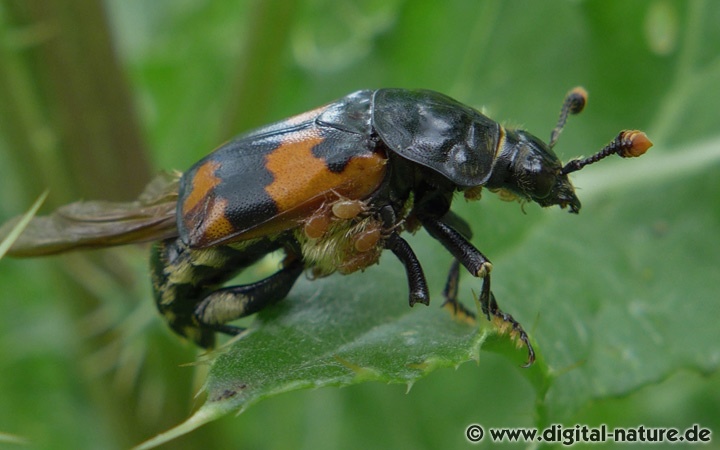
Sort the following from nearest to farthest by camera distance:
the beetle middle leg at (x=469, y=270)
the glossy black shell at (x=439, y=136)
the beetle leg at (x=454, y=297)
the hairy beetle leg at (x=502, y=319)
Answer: the hairy beetle leg at (x=502, y=319) → the beetle middle leg at (x=469, y=270) → the glossy black shell at (x=439, y=136) → the beetle leg at (x=454, y=297)

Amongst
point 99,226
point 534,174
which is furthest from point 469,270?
point 99,226

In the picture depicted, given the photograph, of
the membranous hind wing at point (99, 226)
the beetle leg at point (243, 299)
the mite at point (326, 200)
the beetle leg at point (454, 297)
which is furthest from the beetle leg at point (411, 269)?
the membranous hind wing at point (99, 226)

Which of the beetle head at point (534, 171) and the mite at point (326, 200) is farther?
the beetle head at point (534, 171)

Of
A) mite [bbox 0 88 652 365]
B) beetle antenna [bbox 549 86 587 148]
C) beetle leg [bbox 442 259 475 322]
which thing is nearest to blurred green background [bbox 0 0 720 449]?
beetle leg [bbox 442 259 475 322]

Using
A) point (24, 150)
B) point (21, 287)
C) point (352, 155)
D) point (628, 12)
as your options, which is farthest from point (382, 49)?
point (21, 287)

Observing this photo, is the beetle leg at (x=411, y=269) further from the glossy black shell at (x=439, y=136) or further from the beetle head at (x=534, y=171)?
the beetle head at (x=534, y=171)

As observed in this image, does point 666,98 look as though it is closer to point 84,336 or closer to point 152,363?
point 152,363

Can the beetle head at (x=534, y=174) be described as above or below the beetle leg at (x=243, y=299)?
above

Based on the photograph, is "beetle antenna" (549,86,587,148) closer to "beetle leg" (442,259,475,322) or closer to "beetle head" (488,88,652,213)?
"beetle head" (488,88,652,213)
